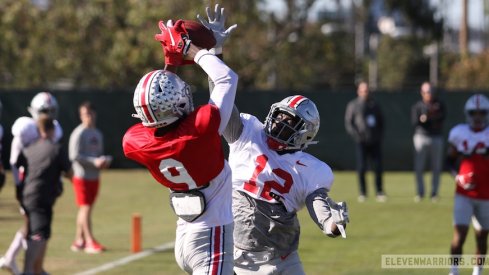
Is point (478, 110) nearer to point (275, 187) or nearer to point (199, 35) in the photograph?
point (275, 187)

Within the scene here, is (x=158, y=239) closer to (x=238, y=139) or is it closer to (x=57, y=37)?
(x=238, y=139)

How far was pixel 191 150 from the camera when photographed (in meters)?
5.45

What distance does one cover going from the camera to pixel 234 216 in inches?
246

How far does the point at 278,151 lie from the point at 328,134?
1818 cm

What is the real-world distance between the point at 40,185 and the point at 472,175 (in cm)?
436

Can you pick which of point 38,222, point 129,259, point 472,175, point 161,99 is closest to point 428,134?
point 472,175

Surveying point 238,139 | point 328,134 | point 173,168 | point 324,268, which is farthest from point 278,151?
point 328,134

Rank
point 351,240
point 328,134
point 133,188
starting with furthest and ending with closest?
point 328,134 → point 133,188 → point 351,240

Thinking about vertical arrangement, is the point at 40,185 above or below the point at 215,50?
below

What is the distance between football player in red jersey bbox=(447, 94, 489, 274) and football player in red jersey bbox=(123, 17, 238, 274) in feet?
15.7

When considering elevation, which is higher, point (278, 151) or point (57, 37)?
point (278, 151)

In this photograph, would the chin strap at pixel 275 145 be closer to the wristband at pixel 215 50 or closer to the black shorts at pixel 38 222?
the wristband at pixel 215 50

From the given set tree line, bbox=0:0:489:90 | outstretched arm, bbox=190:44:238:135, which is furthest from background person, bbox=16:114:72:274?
tree line, bbox=0:0:489:90

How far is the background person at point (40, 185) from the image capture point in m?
8.82
